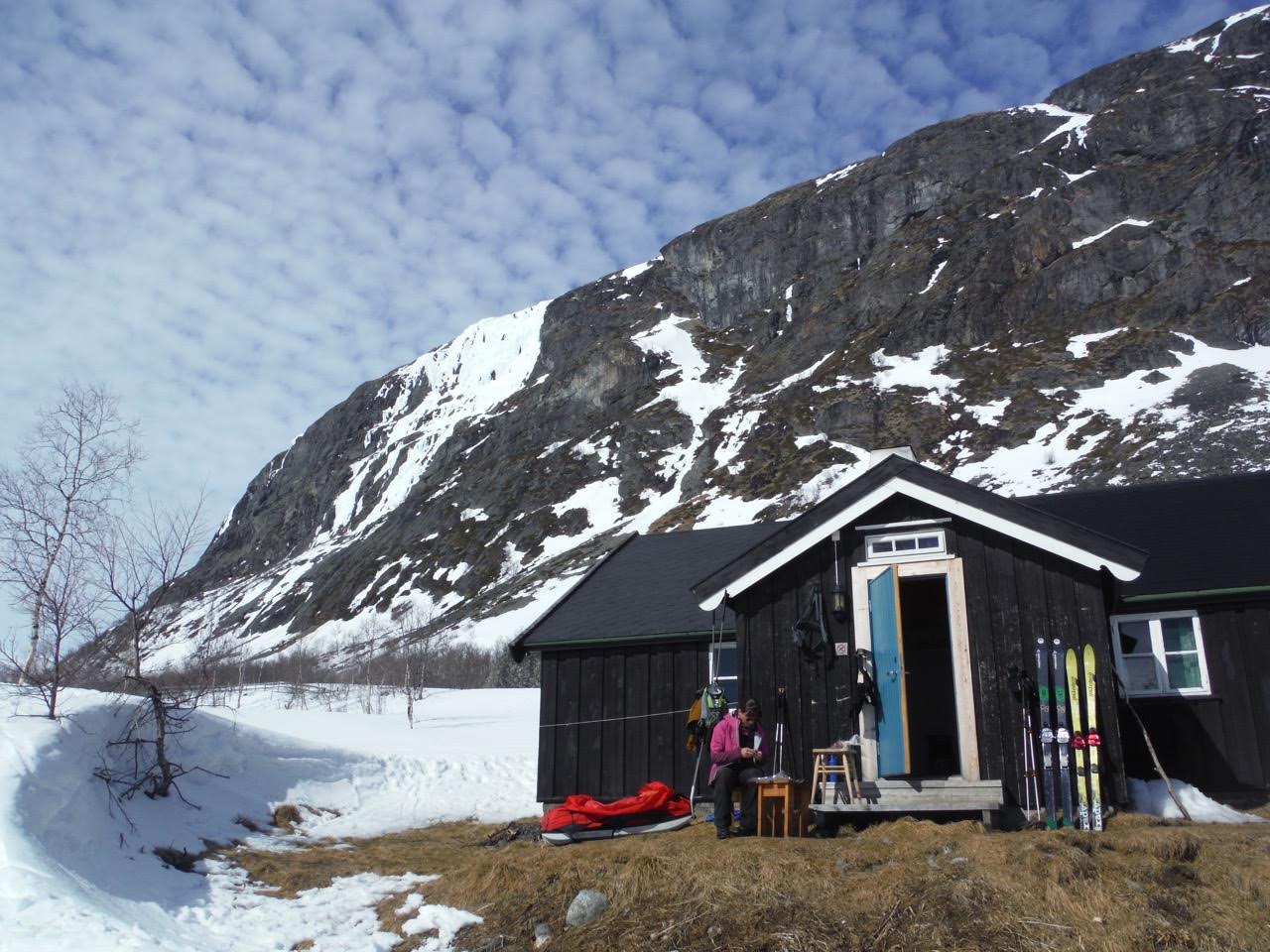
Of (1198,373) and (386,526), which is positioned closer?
(1198,373)

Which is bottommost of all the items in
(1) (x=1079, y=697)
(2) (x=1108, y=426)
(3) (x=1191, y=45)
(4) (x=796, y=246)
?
(1) (x=1079, y=697)

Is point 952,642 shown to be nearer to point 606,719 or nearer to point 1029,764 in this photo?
point 1029,764

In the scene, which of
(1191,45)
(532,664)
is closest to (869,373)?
(532,664)

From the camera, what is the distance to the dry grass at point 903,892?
23.9 ft

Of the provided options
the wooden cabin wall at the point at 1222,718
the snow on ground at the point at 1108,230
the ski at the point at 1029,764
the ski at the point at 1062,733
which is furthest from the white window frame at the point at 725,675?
the snow on ground at the point at 1108,230

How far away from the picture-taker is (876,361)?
9675 cm

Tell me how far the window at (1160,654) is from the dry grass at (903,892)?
3.31 m

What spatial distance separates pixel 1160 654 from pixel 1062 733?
11.8 feet

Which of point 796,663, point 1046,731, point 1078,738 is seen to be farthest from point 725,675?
point 1078,738

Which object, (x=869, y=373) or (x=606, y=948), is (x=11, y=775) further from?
(x=869, y=373)

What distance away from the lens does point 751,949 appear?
750cm

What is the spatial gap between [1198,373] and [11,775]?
3070 inches

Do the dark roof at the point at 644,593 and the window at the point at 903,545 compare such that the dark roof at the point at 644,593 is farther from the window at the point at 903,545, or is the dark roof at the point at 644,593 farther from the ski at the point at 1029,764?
the ski at the point at 1029,764

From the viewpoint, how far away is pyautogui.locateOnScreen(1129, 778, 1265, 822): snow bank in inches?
451
